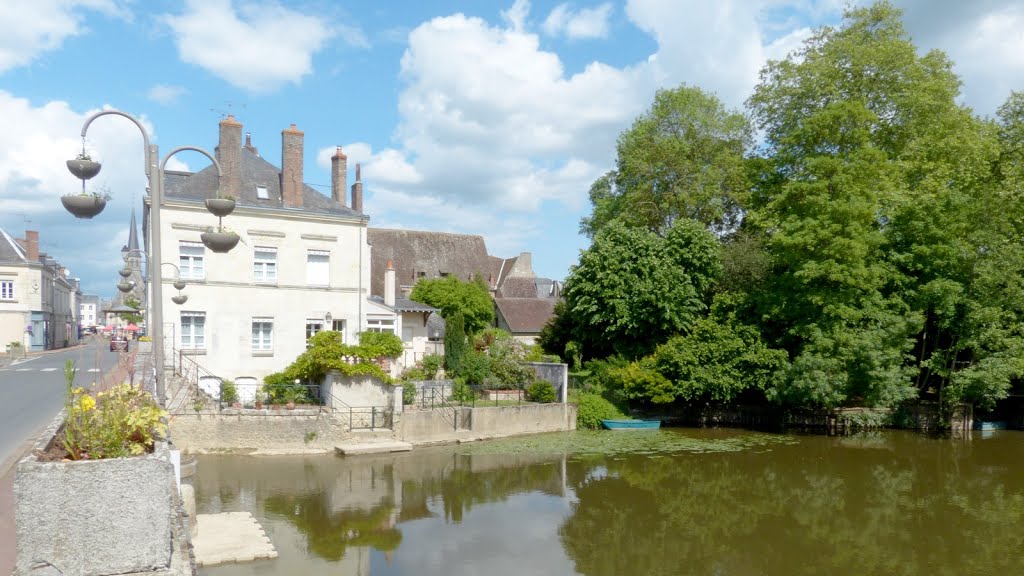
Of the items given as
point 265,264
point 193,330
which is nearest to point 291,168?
point 265,264

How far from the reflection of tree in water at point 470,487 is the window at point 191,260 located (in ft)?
36.2

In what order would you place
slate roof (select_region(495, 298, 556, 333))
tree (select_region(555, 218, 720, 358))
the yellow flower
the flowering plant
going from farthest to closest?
slate roof (select_region(495, 298, 556, 333)) → tree (select_region(555, 218, 720, 358)) → the yellow flower → the flowering plant

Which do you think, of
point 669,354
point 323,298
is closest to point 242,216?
point 323,298

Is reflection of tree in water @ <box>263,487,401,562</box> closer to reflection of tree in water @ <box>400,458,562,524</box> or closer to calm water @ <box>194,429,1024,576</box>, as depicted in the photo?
calm water @ <box>194,429,1024,576</box>

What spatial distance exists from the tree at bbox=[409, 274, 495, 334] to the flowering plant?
1191 inches

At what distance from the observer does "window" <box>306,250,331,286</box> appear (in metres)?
24.6

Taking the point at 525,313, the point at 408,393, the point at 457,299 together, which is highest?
the point at 457,299

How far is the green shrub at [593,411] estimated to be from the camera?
84.9ft

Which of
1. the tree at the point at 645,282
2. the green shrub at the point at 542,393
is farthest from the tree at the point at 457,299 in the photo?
the green shrub at the point at 542,393

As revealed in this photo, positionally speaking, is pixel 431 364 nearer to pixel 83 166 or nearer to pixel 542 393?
pixel 542 393

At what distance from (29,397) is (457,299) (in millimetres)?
21337

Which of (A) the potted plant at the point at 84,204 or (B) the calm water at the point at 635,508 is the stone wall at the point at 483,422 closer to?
(B) the calm water at the point at 635,508

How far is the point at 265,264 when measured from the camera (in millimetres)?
23844

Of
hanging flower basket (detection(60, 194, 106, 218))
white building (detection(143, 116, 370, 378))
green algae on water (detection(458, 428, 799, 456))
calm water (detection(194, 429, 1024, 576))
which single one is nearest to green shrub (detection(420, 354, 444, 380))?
white building (detection(143, 116, 370, 378))
